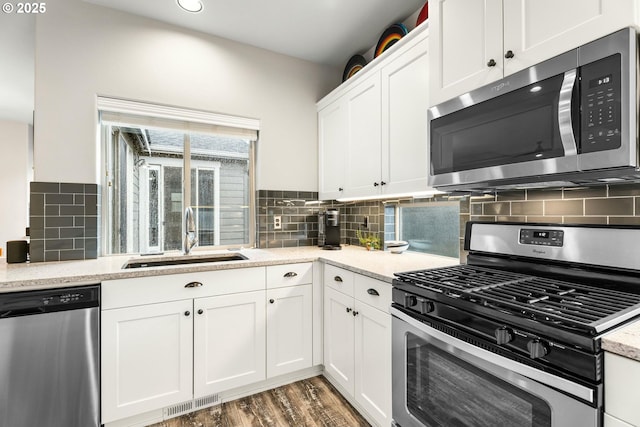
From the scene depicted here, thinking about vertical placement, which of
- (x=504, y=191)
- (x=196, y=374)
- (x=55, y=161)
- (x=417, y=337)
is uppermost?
(x=55, y=161)

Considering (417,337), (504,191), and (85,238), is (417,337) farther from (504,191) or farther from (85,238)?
(85,238)

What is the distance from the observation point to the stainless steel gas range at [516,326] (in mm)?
777

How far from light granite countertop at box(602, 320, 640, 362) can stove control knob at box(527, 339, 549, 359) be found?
0.12 metres

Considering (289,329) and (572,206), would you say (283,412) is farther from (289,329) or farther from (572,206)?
(572,206)

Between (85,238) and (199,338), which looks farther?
(85,238)

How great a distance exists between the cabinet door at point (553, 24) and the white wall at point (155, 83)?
196 centimetres

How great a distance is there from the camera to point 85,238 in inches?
82.7

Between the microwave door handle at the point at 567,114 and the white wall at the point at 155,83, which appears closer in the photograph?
the microwave door handle at the point at 567,114

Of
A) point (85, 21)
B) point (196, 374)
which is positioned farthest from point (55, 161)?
point (196, 374)

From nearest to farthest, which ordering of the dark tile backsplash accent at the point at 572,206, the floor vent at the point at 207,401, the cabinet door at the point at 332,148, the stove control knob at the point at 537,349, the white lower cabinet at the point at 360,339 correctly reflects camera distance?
the stove control knob at the point at 537,349 < the dark tile backsplash accent at the point at 572,206 < the white lower cabinet at the point at 360,339 < the floor vent at the point at 207,401 < the cabinet door at the point at 332,148

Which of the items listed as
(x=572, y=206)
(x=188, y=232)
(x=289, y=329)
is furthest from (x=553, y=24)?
(x=188, y=232)

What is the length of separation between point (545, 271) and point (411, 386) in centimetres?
76

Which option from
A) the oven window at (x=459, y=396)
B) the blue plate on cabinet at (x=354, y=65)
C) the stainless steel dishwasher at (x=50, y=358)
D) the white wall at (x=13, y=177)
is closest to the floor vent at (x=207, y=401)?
the stainless steel dishwasher at (x=50, y=358)

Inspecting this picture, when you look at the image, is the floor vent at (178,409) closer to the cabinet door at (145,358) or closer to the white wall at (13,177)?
the cabinet door at (145,358)
